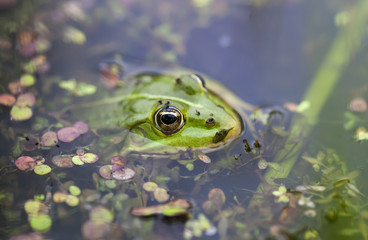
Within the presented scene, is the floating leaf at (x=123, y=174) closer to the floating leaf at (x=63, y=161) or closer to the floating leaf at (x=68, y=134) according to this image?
the floating leaf at (x=63, y=161)

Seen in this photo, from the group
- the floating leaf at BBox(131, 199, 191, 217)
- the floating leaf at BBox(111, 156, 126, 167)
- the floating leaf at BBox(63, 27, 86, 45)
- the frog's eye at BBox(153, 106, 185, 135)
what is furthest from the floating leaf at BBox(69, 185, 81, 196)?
the floating leaf at BBox(63, 27, 86, 45)

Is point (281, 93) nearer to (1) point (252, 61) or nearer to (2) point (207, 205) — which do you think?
(1) point (252, 61)

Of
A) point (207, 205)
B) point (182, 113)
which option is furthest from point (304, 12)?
point (207, 205)

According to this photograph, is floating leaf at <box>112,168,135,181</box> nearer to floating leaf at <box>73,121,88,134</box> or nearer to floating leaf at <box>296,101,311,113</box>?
floating leaf at <box>73,121,88,134</box>

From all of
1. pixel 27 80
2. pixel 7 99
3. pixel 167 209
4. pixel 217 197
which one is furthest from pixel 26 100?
pixel 217 197

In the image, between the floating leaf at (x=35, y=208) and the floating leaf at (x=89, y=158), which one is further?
the floating leaf at (x=89, y=158)

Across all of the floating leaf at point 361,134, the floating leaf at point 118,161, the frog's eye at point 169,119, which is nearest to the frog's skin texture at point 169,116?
the frog's eye at point 169,119

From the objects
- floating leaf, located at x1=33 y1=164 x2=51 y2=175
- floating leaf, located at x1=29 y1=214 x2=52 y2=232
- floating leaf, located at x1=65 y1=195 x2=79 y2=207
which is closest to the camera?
floating leaf, located at x1=29 y1=214 x2=52 y2=232
